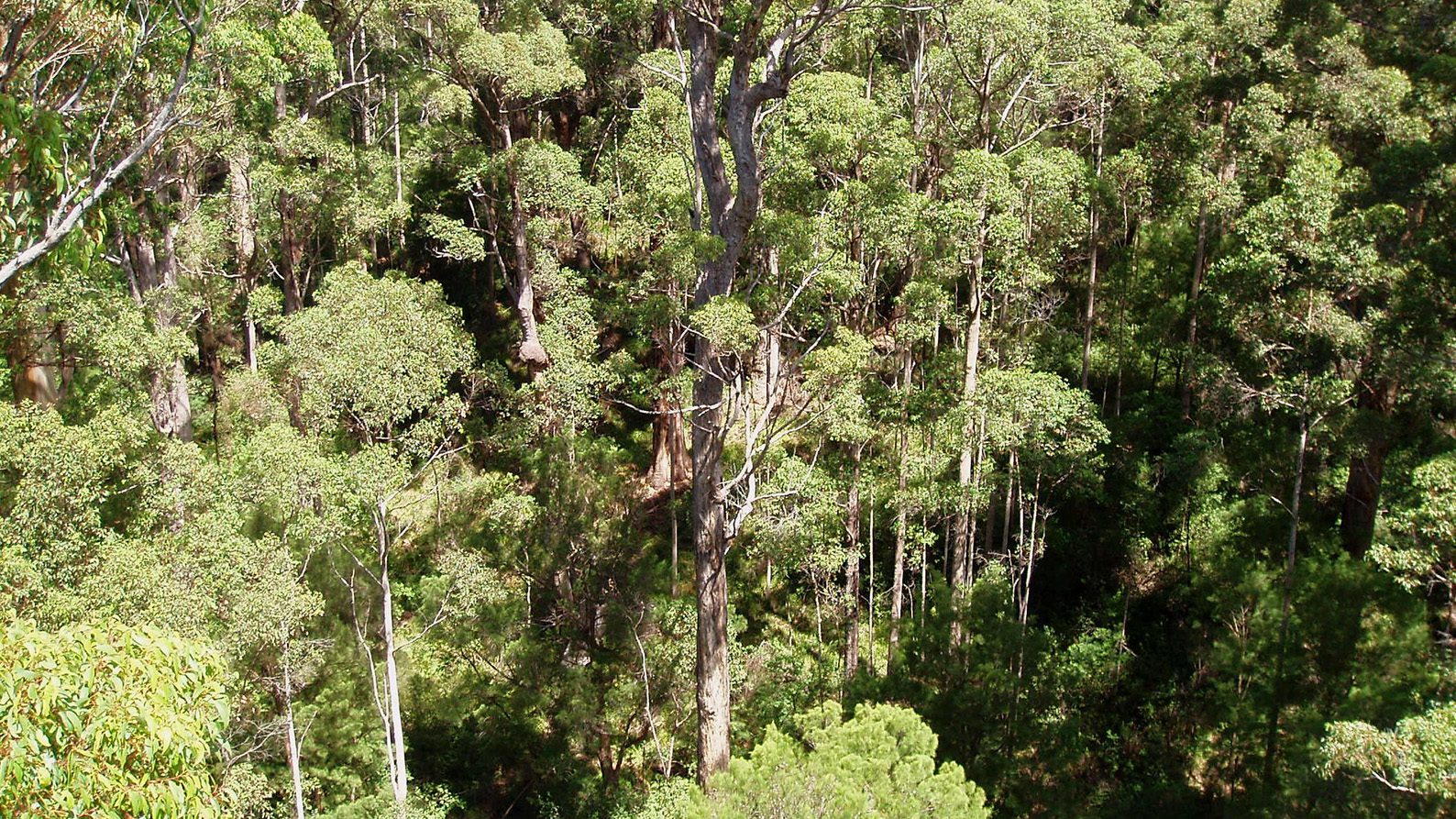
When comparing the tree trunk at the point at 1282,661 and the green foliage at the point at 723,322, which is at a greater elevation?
A: the green foliage at the point at 723,322

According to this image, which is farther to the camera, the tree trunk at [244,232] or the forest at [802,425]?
the tree trunk at [244,232]

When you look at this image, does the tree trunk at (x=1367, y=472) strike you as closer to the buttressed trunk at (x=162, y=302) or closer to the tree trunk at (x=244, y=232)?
the buttressed trunk at (x=162, y=302)

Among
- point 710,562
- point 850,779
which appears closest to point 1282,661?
point 710,562

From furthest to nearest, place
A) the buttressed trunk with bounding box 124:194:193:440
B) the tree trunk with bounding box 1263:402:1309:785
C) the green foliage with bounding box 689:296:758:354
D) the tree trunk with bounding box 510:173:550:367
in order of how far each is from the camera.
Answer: the tree trunk with bounding box 510:173:550:367
the buttressed trunk with bounding box 124:194:193:440
the tree trunk with bounding box 1263:402:1309:785
the green foliage with bounding box 689:296:758:354

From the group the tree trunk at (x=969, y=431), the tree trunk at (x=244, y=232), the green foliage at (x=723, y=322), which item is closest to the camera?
the green foliage at (x=723, y=322)

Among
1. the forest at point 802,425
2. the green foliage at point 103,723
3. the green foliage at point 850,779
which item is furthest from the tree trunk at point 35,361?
the green foliage at point 103,723

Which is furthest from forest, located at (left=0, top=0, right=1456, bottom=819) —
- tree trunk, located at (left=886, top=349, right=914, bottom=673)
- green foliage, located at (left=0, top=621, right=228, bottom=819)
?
green foliage, located at (left=0, top=621, right=228, bottom=819)

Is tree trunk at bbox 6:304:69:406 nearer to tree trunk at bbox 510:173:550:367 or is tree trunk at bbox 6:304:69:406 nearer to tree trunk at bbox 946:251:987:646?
tree trunk at bbox 510:173:550:367
